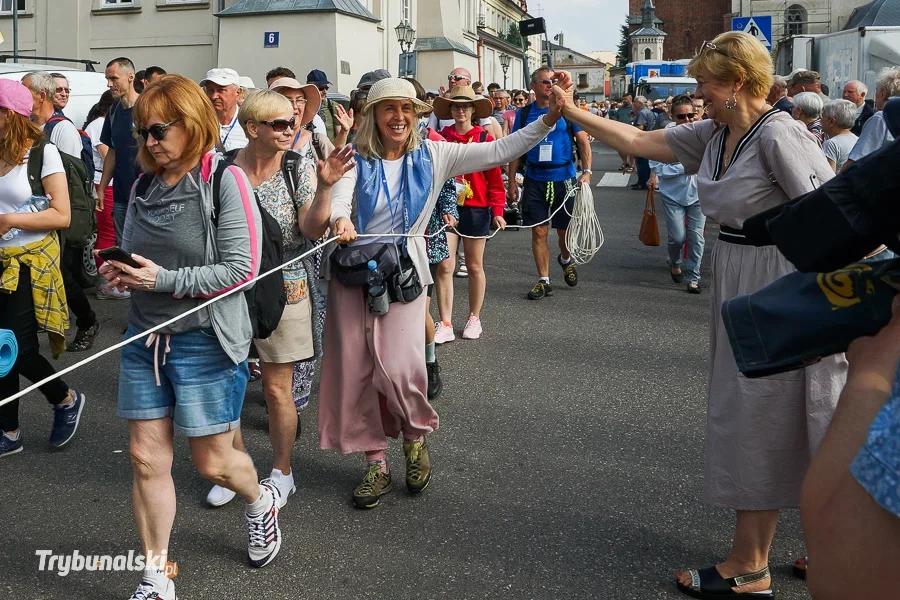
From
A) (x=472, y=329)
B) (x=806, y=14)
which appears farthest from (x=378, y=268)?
(x=806, y=14)

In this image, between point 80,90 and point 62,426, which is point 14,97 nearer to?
point 62,426

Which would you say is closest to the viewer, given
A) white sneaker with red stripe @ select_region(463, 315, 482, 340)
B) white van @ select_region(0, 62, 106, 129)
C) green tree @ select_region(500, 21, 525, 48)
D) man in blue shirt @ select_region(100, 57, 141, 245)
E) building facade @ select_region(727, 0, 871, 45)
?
white sneaker with red stripe @ select_region(463, 315, 482, 340)

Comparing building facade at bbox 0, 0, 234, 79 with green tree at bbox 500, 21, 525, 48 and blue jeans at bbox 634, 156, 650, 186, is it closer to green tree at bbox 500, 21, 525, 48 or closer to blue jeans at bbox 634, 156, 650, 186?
blue jeans at bbox 634, 156, 650, 186

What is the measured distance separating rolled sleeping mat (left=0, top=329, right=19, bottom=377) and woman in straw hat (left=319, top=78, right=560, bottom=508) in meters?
1.56

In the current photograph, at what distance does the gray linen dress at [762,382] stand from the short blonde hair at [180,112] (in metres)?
1.88

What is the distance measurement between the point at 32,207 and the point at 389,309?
2.02 m

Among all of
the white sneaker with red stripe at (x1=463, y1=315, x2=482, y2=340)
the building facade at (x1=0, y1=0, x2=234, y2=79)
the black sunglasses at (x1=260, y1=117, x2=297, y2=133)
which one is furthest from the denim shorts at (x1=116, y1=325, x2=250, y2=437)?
the building facade at (x1=0, y1=0, x2=234, y2=79)

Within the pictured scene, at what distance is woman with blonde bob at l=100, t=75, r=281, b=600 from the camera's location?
11.2 ft

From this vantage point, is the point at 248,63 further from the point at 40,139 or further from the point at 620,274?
the point at 40,139

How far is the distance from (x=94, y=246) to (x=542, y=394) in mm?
5695

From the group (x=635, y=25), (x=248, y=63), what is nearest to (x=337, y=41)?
(x=248, y=63)

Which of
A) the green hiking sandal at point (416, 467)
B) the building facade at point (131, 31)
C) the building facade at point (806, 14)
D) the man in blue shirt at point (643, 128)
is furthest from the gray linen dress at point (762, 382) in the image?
the building facade at point (806, 14)

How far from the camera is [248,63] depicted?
28172mm

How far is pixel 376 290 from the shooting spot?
4.40 metres
